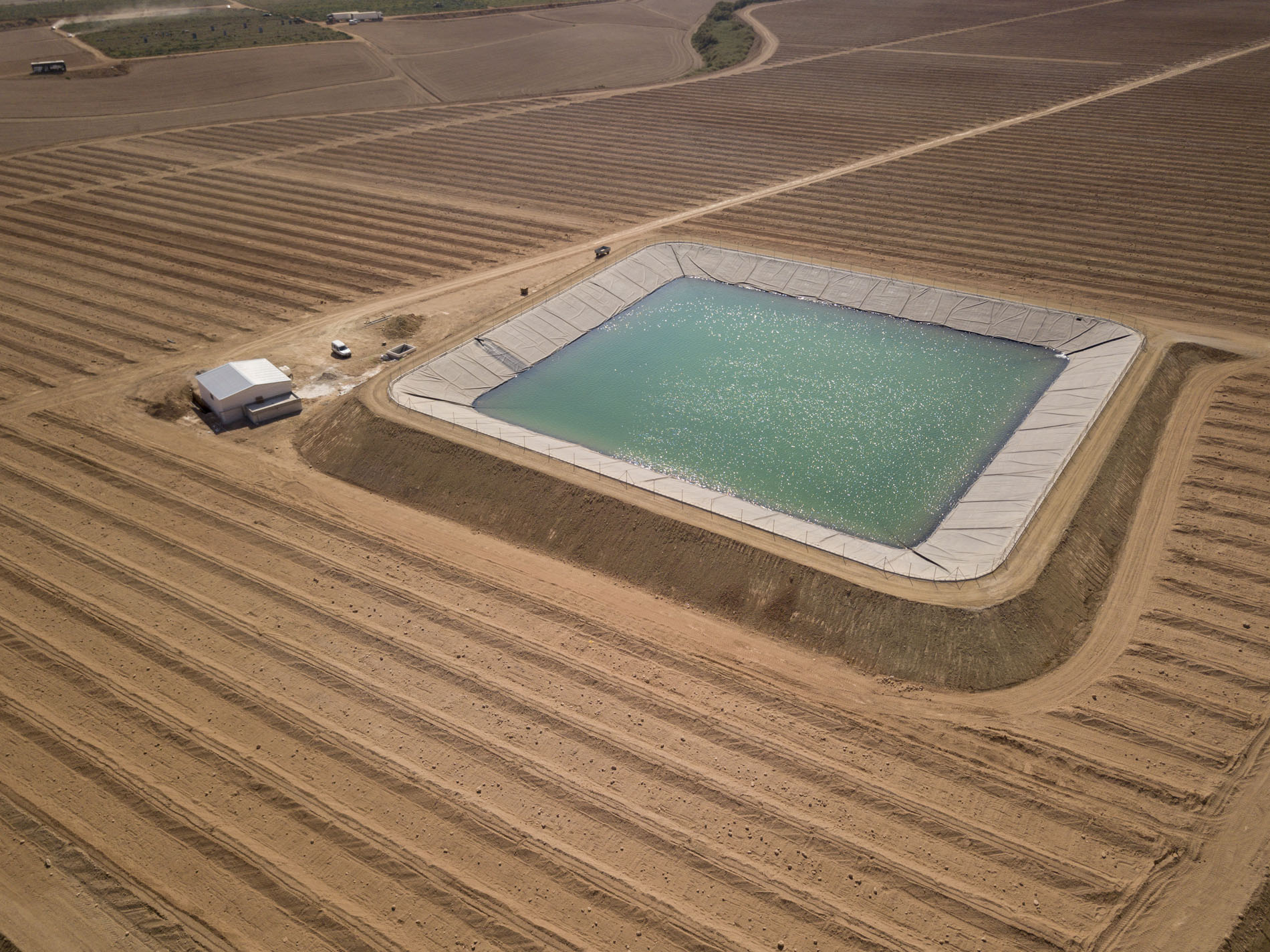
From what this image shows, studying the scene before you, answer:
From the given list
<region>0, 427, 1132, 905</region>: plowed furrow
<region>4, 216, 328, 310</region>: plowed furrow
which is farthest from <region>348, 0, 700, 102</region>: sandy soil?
<region>0, 427, 1132, 905</region>: plowed furrow

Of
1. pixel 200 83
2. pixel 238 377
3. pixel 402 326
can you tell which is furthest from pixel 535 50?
pixel 238 377

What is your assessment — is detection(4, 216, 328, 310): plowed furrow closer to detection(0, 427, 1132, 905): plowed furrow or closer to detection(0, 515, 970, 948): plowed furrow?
detection(0, 427, 1132, 905): plowed furrow

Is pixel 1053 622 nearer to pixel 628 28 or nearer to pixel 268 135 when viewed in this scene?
pixel 268 135

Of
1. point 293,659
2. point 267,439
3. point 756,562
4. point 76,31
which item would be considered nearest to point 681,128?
point 267,439

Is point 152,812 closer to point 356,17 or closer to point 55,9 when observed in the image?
point 356,17

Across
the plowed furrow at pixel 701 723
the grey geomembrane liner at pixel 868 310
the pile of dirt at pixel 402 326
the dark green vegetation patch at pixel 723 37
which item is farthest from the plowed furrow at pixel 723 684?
the dark green vegetation patch at pixel 723 37

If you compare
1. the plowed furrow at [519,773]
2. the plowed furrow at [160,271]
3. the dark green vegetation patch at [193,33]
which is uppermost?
the dark green vegetation patch at [193,33]

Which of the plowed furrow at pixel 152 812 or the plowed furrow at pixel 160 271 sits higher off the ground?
the plowed furrow at pixel 160 271

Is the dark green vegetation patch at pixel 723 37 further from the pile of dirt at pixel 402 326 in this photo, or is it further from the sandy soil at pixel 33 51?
the sandy soil at pixel 33 51
